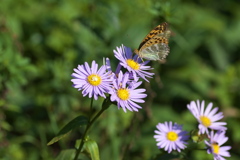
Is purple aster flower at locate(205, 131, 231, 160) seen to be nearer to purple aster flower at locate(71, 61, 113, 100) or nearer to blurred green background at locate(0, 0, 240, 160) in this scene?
purple aster flower at locate(71, 61, 113, 100)

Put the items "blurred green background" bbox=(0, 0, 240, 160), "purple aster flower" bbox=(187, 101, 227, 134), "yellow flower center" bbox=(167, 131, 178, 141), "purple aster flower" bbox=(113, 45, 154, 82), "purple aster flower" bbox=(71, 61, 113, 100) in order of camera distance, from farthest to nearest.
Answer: "blurred green background" bbox=(0, 0, 240, 160) < "purple aster flower" bbox=(187, 101, 227, 134) < "yellow flower center" bbox=(167, 131, 178, 141) < "purple aster flower" bbox=(113, 45, 154, 82) < "purple aster flower" bbox=(71, 61, 113, 100)

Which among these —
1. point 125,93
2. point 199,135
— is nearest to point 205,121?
point 199,135

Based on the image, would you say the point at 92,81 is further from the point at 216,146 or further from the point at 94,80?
the point at 216,146

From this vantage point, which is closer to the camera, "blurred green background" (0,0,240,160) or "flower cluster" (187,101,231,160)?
"flower cluster" (187,101,231,160)

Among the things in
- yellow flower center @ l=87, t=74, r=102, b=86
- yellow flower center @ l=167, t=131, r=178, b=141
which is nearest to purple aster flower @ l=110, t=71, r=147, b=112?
yellow flower center @ l=87, t=74, r=102, b=86

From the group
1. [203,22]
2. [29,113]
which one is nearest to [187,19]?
[203,22]

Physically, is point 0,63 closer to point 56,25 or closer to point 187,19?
point 56,25
